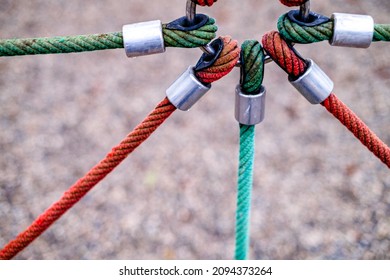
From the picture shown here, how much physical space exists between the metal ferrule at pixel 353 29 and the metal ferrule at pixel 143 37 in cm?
28

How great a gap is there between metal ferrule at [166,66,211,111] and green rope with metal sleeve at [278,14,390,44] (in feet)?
0.51

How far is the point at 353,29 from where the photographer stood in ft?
2.17

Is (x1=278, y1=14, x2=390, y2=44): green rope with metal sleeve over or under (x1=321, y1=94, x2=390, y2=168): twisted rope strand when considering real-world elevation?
over

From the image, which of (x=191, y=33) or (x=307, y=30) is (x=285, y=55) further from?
(x=191, y=33)

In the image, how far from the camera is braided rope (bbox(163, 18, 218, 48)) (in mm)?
671

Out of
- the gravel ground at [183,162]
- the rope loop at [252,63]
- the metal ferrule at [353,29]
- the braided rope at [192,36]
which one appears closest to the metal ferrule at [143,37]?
the braided rope at [192,36]

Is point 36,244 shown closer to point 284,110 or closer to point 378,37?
point 284,110

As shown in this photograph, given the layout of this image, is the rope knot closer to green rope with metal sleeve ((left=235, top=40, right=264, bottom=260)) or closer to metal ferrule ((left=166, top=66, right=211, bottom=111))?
green rope with metal sleeve ((left=235, top=40, right=264, bottom=260))

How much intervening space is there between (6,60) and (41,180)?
765 millimetres

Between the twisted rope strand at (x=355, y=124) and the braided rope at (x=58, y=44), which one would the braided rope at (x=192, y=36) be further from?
the twisted rope strand at (x=355, y=124)

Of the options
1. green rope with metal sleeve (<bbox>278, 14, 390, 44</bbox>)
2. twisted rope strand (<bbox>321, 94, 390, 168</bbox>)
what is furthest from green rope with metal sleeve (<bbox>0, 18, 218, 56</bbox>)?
twisted rope strand (<bbox>321, 94, 390, 168</bbox>)

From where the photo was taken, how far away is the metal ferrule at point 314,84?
27.2 inches

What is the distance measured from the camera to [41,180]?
1620mm

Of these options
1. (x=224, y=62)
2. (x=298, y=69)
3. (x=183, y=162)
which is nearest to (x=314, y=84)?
(x=298, y=69)
